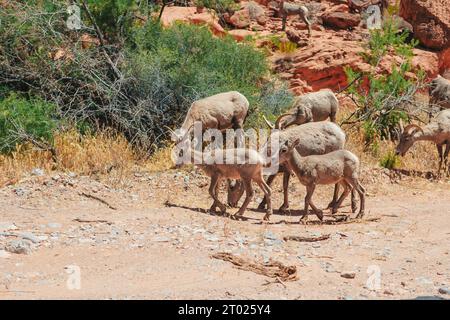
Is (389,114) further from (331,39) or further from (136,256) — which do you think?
(136,256)

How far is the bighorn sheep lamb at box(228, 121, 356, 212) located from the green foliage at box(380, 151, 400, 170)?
2.96m

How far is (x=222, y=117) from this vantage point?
13914 mm

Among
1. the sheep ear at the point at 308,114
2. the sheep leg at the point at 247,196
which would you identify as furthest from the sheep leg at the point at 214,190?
the sheep ear at the point at 308,114

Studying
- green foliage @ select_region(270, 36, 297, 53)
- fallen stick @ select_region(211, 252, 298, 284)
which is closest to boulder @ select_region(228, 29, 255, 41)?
green foliage @ select_region(270, 36, 297, 53)

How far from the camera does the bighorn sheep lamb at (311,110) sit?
14.7m

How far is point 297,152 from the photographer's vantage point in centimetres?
1184

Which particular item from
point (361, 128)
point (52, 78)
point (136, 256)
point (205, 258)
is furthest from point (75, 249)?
point (361, 128)


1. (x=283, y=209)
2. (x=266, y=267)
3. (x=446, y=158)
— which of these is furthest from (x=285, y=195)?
(x=446, y=158)

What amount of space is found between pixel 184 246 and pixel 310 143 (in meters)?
4.07

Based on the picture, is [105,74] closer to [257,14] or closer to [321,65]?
[321,65]

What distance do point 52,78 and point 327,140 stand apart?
6.44 m

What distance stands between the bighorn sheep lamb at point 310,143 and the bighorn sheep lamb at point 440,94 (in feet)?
20.0

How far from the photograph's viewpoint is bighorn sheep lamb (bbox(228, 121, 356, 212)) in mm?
12336

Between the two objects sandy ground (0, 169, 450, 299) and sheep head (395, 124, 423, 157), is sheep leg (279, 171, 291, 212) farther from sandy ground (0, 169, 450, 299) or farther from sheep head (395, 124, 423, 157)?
sheep head (395, 124, 423, 157)
